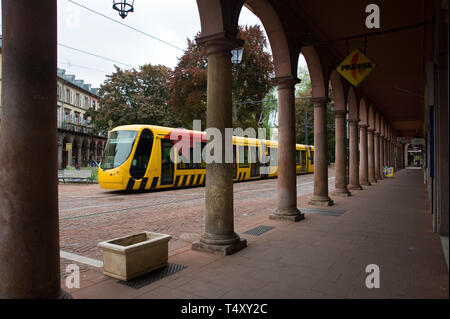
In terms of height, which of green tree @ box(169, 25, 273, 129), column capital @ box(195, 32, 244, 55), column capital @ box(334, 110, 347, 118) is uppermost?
green tree @ box(169, 25, 273, 129)

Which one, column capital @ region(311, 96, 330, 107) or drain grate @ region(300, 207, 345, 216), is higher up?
column capital @ region(311, 96, 330, 107)

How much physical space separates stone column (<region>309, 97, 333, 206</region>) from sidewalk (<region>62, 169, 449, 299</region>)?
3178 mm

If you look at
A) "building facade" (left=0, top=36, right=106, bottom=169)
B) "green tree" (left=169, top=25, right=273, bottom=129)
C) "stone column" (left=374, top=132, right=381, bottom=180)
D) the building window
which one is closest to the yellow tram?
"green tree" (left=169, top=25, right=273, bottom=129)

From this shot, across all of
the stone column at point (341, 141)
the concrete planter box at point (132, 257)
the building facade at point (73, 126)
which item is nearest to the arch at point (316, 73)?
the stone column at point (341, 141)

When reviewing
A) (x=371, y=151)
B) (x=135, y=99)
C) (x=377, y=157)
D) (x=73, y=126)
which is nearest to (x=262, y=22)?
(x=371, y=151)

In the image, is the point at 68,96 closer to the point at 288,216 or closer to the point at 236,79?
the point at 236,79

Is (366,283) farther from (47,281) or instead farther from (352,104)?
(352,104)

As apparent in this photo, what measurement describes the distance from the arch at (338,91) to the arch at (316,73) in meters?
2.12

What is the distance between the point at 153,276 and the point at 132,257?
365mm

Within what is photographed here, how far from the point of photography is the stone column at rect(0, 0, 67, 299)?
2.61 meters

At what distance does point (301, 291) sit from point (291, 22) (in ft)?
20.4

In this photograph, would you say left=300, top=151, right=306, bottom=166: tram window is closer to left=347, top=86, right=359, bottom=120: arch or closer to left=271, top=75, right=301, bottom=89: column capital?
left=347, top=86, right=359, bottom=120: arch

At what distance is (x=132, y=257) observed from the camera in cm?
372
